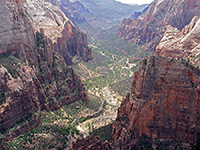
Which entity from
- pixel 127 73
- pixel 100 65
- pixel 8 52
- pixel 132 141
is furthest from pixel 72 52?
pixel 132 141

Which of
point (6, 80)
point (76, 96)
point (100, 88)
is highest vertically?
point (6, 80)

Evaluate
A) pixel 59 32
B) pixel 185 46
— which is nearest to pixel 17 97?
pixel 185 46

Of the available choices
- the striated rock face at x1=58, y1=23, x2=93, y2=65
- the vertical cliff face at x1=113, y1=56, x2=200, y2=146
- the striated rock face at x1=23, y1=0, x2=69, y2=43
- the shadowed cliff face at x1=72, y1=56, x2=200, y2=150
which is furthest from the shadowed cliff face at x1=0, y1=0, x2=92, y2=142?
the striated rock face at x1=58, y1=23, x2=93, y2=65

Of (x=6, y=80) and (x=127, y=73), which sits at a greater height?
(x=6, y=80)

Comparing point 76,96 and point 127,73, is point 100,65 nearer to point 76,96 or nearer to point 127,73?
point 127,73

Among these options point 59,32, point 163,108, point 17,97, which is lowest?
point 17,97

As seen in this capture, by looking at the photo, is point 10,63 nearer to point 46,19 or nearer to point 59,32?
point 59,32
